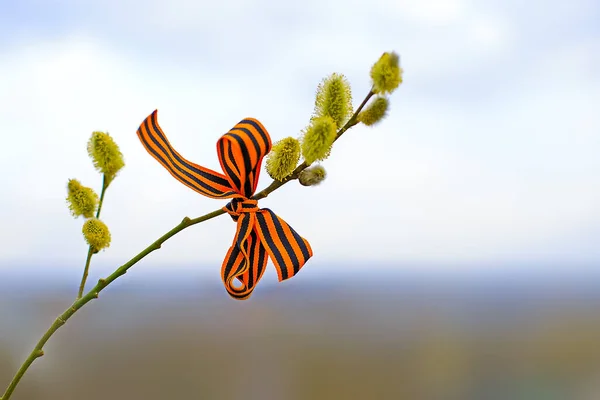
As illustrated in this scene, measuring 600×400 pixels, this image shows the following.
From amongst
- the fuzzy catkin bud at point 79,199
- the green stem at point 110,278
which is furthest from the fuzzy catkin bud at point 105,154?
the green stem at point 110,278

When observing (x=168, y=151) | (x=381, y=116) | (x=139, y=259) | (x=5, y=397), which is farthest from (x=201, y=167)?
(x=5, y=397)

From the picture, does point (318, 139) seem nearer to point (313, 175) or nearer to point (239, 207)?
point (313, 175)

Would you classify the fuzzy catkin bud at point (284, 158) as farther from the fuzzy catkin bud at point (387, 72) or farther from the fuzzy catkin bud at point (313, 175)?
the fuzzy catkin bud at point (387, 72)

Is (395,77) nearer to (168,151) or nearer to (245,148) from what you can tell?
(245,148)

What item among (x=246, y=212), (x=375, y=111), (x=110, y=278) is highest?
(x=375, y=111)

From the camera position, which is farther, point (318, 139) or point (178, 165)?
point (178, 165)

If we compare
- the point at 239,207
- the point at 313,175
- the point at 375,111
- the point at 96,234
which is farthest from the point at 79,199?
Answer: the point at 375,111

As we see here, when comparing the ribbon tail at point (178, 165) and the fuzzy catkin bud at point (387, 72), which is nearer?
the fuzzy catkin bud at point (387, 72)
